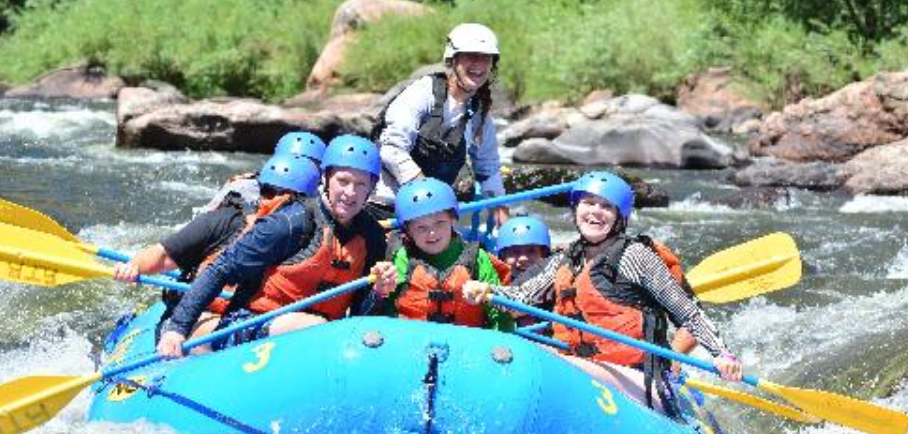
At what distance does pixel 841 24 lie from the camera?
2183 centimetres

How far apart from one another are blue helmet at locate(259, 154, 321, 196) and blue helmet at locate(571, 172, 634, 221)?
99 centimetres

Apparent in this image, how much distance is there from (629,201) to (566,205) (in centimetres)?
798

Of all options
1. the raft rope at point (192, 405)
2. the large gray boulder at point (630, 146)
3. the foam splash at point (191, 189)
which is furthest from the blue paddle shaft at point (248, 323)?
the large gray boulder at point (630, 146)

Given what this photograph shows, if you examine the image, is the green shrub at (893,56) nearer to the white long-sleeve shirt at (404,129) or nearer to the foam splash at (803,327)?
the foam splash at (803,327)

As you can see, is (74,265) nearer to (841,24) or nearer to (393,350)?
(393,350)

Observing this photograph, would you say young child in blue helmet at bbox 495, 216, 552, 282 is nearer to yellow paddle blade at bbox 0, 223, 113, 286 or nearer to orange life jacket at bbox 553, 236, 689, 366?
orange life jacket at bbox 553, 236, 689, 366

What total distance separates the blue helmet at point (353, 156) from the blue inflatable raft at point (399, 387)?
70 cm

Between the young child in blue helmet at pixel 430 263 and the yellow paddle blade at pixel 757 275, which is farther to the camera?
the yellow paddle blade at pixel 757 275

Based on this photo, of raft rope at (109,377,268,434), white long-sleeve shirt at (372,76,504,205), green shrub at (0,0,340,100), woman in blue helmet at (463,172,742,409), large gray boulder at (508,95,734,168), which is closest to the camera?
raft rope at (109,377,268,434)

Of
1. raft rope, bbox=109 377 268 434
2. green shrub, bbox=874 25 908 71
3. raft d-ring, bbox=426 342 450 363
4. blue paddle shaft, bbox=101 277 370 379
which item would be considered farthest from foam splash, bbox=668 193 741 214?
raft d-ring, bbox=426 342 450 363

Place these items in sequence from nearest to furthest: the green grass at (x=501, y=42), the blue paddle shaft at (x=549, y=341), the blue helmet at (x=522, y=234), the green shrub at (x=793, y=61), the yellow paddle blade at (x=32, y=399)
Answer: the yellow paddle blade at (x=32, y=399)
the blue paddle shaft at (x=549, y=341)
the blue helmet at (x=522, y=234)
the green shrub at (x=793, y=61)
the green grass at (x=501, y=42)

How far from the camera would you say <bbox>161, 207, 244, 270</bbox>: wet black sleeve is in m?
5.09

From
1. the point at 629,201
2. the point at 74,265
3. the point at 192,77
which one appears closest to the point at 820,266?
the point at 629,201

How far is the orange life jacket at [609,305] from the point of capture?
4.81 meters
